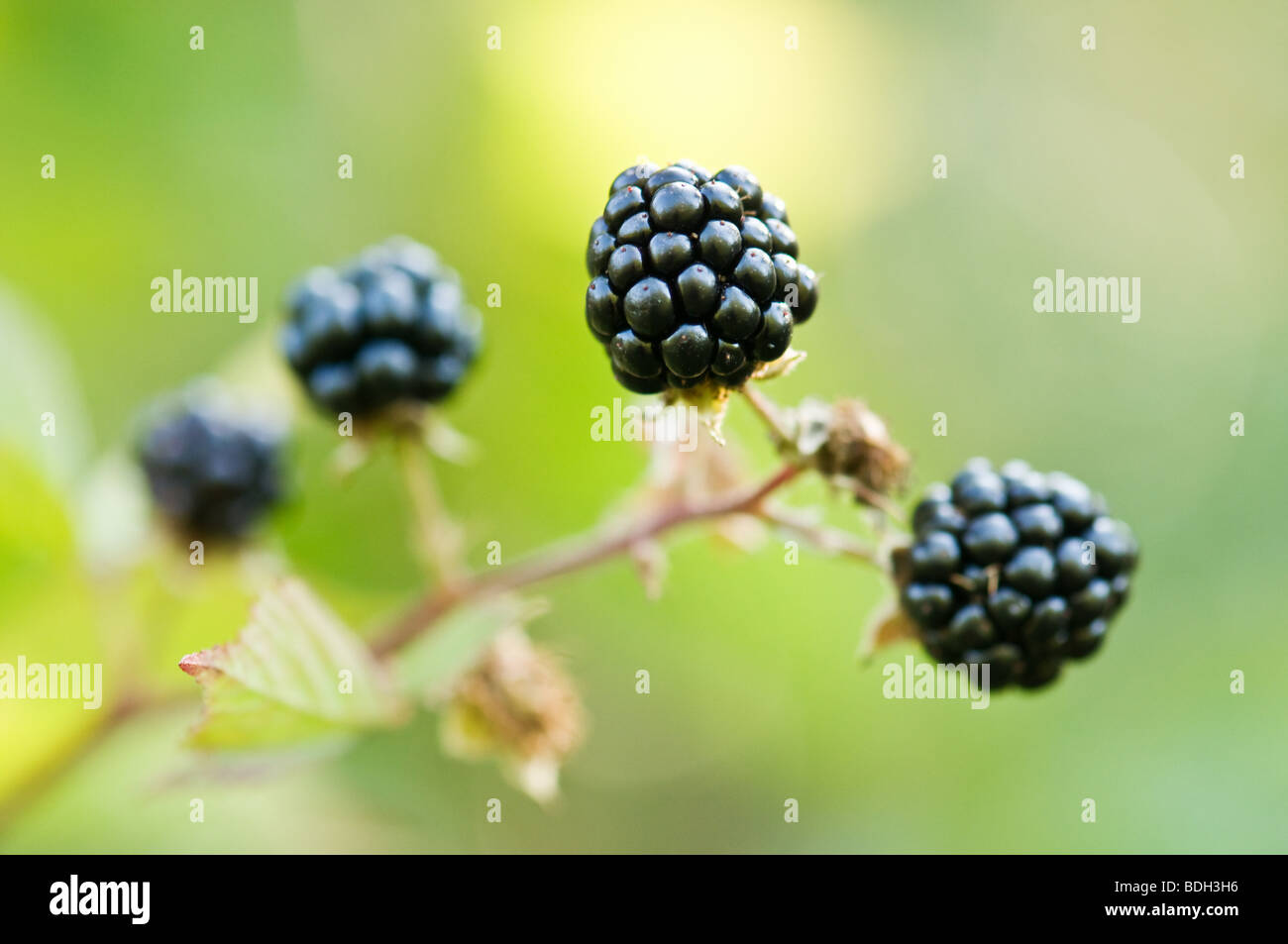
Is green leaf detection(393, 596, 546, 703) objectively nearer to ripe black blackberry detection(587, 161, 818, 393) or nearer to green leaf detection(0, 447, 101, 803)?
ripe black blackberry detection(587, 161, 818, 393)

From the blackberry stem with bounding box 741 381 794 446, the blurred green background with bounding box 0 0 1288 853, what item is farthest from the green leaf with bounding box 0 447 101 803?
the blackberry stem with bounding box 741 381 794 446

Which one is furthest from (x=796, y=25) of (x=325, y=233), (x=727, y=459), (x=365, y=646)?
(x=365, y=646)

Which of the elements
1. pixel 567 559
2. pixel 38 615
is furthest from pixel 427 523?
pixel 38 615

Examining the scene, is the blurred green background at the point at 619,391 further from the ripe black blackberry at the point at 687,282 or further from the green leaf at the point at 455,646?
the ripe black blackberry at the point at 687,282

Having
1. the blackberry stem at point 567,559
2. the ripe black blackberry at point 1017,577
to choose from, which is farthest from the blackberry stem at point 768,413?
the ripe black blackberry at point 1017,577

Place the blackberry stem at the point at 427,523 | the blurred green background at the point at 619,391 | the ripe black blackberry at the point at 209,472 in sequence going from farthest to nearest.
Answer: the blurred green background at the point at 619,391 → the ripe black blackberry at the point at 209,472 → the blackberry stem at the point at 427,523

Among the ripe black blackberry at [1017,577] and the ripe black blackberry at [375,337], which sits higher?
the ripe black blackberry at [375,337]

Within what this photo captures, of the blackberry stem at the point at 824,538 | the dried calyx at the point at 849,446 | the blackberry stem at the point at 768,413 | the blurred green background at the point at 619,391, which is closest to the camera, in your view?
the blackberry stem at the point at 768,413
